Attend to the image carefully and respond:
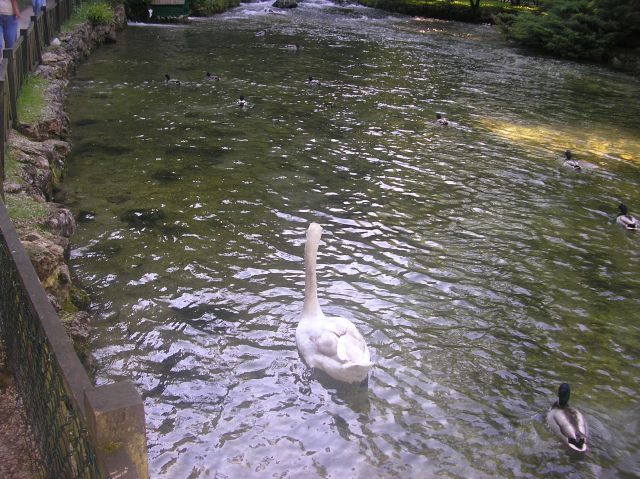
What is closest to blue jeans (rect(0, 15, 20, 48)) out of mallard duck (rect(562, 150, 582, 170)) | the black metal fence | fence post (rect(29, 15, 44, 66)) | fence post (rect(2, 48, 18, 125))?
fence post (rect(2, 48, 18, 125))

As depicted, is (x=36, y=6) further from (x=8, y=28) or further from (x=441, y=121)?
(x=441, y=121)

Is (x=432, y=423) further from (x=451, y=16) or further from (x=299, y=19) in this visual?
(x=451, y=16)

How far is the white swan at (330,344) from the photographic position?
6184 millimetres

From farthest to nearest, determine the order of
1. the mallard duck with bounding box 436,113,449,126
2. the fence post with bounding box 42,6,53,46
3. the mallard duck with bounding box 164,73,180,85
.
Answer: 1. the mallard duck with bounding box 164,73,180,85
2. the fence post with bounding box 42,6,53,46
3. the mallard duck with bounding box 436,113,449,126

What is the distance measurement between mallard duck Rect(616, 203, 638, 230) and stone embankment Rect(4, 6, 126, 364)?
8.75 m

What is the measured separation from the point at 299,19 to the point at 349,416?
3353 cm

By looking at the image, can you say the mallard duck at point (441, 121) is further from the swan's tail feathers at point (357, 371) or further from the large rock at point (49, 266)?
the large rock at point (49, 266)

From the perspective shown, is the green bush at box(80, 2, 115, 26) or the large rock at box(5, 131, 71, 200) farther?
the green bush at box(80, 2, 115, 26)

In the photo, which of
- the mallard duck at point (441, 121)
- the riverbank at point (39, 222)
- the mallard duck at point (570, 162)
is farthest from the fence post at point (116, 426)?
the mallard duck at point (441, 121)

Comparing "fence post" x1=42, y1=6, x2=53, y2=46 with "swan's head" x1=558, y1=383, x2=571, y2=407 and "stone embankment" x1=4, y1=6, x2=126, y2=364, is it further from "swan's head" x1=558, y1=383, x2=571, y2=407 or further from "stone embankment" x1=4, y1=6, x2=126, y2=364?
"swan's head" x1=558, y1=383, x2=571, y2=407

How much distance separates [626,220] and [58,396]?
10.1 meters

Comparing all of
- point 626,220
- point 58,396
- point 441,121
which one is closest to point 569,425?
point 58,396

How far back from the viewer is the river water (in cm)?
592

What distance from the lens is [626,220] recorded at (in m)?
10.8
